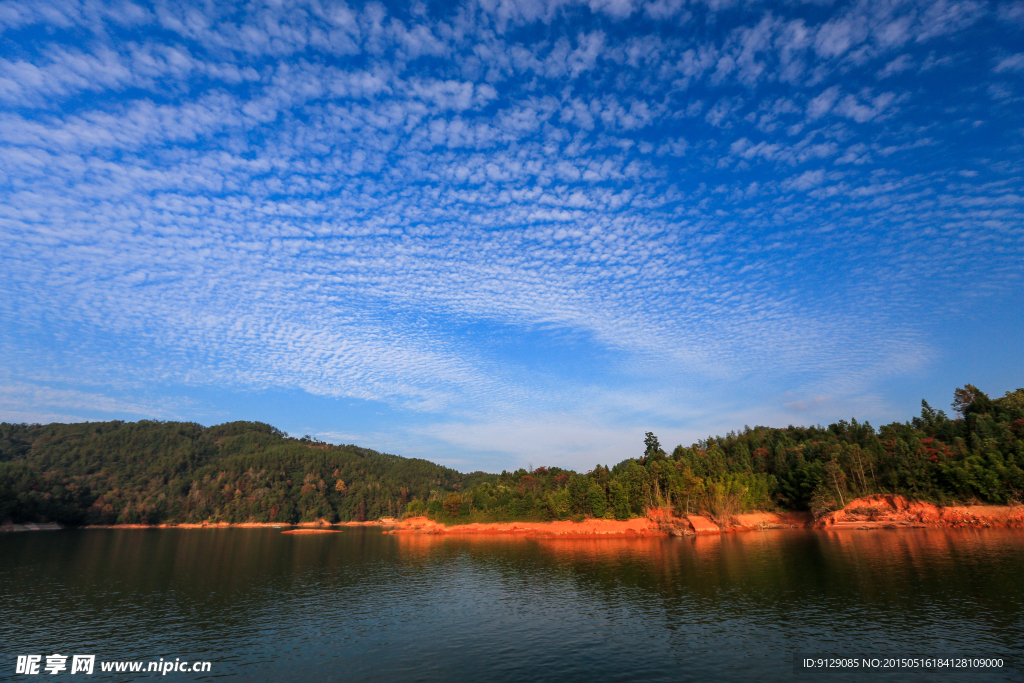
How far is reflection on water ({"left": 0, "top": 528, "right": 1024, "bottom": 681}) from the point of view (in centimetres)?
3269

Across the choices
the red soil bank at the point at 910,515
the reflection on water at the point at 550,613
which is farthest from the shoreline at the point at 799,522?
the reflection on water at the point at 550,613

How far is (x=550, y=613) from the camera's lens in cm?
4756

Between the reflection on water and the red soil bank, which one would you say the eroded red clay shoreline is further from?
the reflection on water

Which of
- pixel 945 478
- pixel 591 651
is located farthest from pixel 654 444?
pixel 591 651

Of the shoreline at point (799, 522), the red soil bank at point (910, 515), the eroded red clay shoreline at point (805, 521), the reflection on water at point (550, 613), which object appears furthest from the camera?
the shoreline at point (799, 522)

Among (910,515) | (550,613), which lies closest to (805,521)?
(910,515)

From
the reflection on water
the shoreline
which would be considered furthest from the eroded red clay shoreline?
the reflection on water

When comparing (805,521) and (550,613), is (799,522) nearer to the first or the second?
(805,521)

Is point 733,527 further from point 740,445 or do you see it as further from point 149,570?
point 149,570

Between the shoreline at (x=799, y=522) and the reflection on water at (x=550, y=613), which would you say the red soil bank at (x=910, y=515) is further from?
the reflection on water at (x=550, y=613)

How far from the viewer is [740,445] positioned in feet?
584

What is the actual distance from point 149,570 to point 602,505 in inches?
4286

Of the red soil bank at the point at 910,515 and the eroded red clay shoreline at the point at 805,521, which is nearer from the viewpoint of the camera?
the red soil bank at the point at 910,515

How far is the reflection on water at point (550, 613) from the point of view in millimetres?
32688
